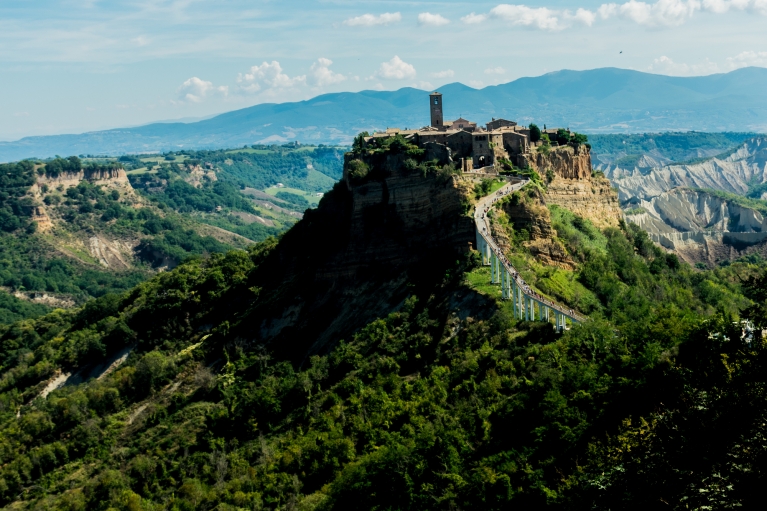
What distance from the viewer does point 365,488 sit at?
3378cm

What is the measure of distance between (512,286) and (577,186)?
22.7 m

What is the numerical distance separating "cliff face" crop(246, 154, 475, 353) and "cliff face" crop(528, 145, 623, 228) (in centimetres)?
1052

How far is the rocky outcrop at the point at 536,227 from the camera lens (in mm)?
49062

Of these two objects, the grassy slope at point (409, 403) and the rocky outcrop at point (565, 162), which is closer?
the grassy slope at point (409, 403)

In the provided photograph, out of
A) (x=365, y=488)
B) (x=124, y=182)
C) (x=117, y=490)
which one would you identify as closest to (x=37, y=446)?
(x=117, y=490)

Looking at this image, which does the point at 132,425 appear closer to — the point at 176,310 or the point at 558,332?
the point at 176,310

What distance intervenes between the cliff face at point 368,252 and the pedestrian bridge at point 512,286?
3.85 feet

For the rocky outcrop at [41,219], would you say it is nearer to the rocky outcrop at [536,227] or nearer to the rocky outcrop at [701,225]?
the rocky outcrop at [701,225]

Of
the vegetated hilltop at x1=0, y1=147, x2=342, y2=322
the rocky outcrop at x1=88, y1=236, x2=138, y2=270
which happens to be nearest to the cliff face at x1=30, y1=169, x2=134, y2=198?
the vegetated hilltop at x1=0, y1=147, x2=342, y2=322

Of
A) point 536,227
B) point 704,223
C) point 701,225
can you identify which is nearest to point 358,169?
point 536,227

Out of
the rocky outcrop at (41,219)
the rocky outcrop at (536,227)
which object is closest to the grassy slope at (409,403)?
the rocky outcrop at (536,227)

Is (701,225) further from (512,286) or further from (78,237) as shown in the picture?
(78,237)

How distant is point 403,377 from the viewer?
144 ft

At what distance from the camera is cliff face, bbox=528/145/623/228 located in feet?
198
